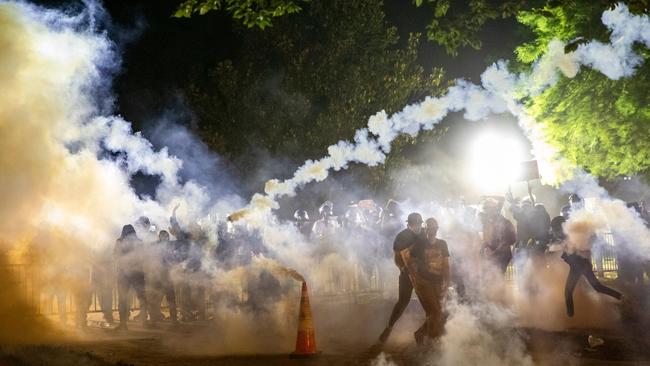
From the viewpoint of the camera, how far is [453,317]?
9602 mm

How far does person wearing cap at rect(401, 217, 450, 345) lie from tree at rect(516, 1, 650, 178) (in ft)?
24.0

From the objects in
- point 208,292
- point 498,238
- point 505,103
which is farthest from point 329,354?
point 505,103

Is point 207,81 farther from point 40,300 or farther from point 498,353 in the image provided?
point 498,353

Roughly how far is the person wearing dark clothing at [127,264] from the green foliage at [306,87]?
1052cm

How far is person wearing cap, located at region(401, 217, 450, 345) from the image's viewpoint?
9.45 meters

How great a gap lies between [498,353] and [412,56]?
17.7 m

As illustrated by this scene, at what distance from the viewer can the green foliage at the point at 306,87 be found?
23.8 metres

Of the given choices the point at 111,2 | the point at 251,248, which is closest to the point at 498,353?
the point at 251,248

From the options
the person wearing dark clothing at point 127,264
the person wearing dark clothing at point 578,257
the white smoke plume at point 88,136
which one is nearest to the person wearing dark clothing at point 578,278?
the person wearing dark clothing at point 578,257

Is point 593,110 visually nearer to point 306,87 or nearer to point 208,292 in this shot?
point 208,292

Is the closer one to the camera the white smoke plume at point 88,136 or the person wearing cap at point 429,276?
the person wearing cap at point 429,276

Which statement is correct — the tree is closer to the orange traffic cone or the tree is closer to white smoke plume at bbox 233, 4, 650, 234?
white smoke plume at bbox 233, 4, 650, 234

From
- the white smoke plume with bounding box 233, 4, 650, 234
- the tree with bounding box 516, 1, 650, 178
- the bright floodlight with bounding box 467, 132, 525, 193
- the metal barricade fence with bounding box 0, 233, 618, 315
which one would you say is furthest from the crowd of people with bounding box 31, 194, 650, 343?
the bright floodlight with bounding box 467, 132, 525, 193

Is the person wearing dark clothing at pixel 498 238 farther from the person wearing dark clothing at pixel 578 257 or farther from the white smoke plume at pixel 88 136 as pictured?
the white smoke plume at pixel 88 136
